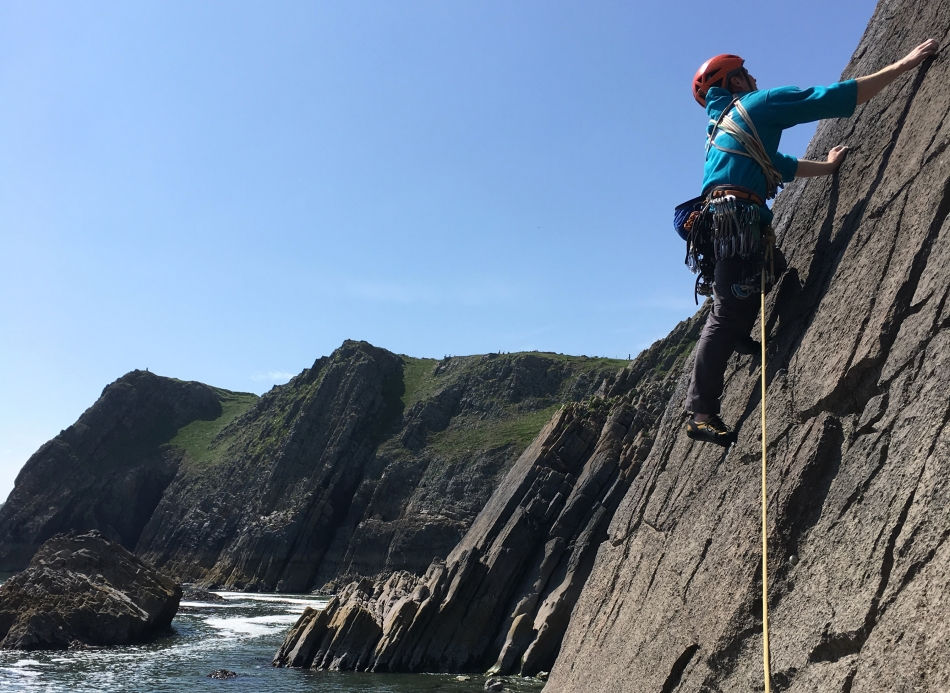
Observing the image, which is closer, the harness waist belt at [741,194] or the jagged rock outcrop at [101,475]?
the harness waist belt at [741,194]

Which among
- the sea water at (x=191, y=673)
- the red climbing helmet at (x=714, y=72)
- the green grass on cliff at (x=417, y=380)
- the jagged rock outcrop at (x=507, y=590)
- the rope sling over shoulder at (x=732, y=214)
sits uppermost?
the green grass on cliff at (x=417, y=380)

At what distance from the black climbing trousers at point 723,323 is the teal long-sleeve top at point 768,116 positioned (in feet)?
2.60

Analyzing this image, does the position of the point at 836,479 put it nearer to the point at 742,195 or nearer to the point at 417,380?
the point at 742,195

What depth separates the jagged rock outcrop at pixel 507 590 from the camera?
35125 millimetres

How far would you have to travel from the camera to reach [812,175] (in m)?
7.38

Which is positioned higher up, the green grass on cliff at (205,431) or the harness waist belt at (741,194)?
the green grass on cliff at (205,431)

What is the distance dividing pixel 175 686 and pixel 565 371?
94.0 m

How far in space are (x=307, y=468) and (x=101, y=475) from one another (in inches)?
1620

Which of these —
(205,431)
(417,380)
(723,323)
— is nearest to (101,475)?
(205,431)

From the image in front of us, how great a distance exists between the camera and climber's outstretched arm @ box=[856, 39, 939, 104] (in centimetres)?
629

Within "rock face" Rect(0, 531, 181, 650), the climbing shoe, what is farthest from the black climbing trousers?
"rock face" Rect(0, 531, 181, 650)

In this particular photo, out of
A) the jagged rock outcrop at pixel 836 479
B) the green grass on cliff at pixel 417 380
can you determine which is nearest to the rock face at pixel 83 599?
the jagged rock outcrop at pixel 836 479

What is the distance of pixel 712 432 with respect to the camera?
6.72 meters

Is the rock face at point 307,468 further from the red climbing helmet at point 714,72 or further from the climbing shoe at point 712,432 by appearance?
the red climbing helmet at point 714,72
